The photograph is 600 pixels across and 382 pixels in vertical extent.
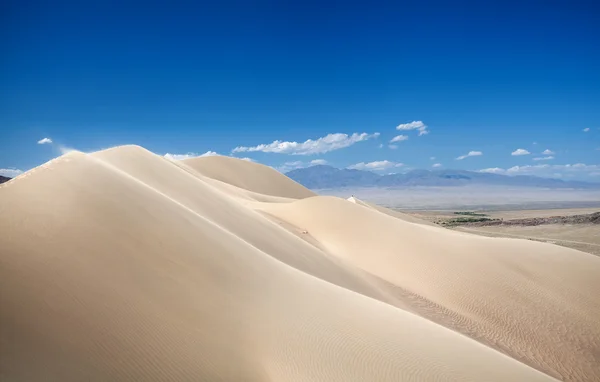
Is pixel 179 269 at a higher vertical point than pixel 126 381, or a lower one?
higher

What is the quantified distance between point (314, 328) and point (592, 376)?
21.7 feet

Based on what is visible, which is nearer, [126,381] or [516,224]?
[126,381]

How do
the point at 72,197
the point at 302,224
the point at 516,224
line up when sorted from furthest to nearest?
the point at 516,224 < the point at 302,224 < the point at 72,197

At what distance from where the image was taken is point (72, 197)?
716 centimetres

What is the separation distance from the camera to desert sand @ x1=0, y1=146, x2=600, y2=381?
482 cm

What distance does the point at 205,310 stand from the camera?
241 inches

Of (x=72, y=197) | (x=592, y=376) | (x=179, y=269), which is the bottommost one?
(x=592, y=376)

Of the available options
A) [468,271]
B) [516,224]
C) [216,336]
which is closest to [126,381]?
[216,336]

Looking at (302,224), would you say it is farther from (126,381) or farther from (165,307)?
(126,381)

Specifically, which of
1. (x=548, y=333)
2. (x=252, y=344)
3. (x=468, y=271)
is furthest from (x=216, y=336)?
(x=468, y=271)

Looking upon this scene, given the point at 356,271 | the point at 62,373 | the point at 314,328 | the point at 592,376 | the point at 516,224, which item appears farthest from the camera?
the point at 516,224

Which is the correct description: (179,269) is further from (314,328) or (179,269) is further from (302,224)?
(302,224)

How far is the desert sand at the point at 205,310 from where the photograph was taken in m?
4.82

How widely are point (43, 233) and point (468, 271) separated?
1267 centimetres
